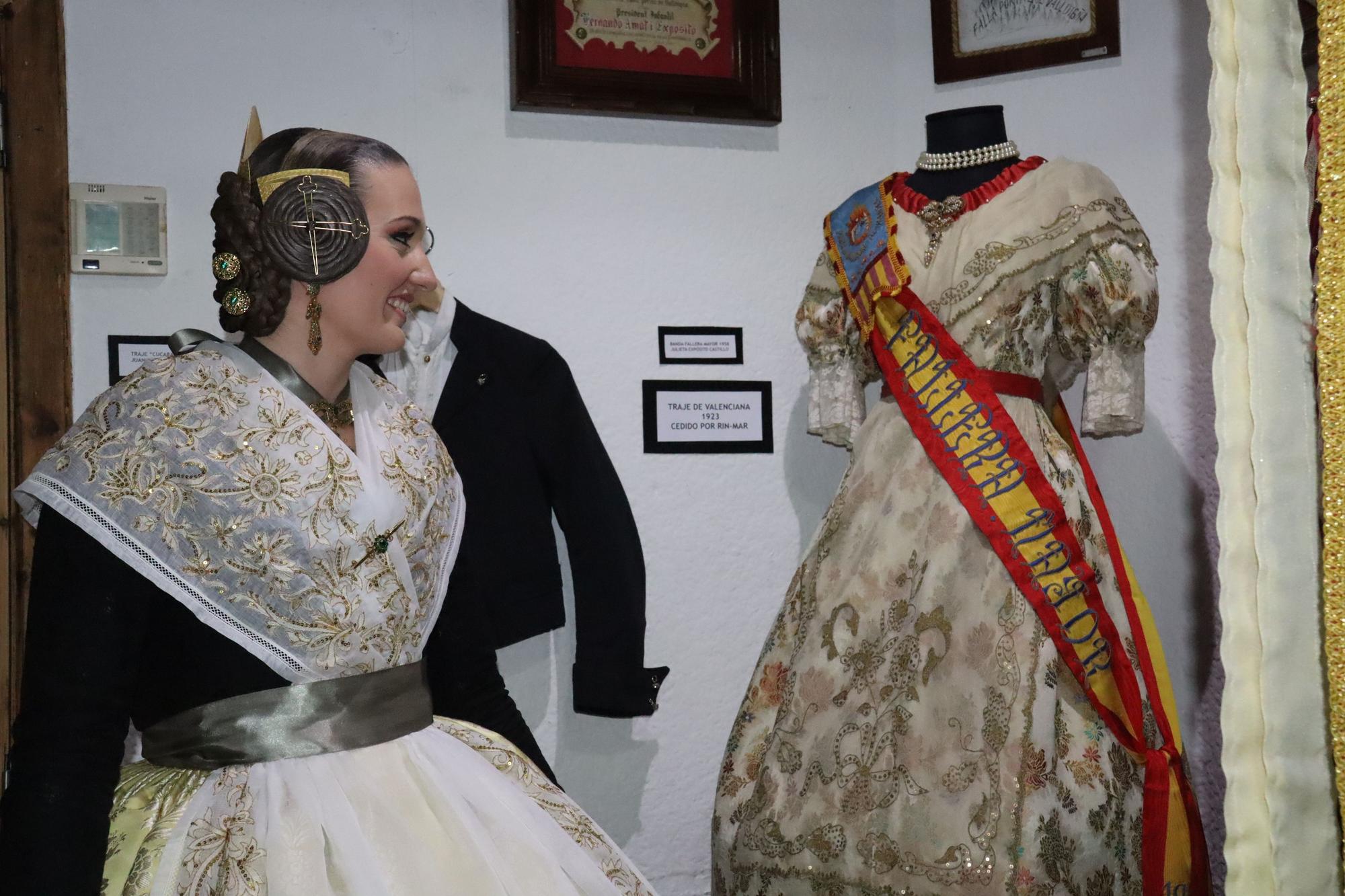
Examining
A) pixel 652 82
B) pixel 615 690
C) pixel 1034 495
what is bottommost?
pixel 615 690

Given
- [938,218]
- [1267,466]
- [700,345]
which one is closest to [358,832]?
[1267,466]

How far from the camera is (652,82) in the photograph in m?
2.36

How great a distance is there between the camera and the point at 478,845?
41.6 inches

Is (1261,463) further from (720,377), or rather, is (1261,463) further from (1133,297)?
(720,377)

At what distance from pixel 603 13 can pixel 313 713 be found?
1.63 metres

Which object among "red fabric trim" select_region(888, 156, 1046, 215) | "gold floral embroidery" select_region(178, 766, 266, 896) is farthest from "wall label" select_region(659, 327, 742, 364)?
"gold floral embroidery" select_region(178, 766, 266, 896)

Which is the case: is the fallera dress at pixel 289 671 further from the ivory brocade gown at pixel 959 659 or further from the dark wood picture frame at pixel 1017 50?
the dark wood picture frame at pixel 1017 50

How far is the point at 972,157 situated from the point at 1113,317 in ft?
1.17

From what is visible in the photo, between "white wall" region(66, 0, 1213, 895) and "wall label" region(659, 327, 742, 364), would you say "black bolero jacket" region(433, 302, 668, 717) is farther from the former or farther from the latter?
"wall label" region(659, 327, 742, 364)

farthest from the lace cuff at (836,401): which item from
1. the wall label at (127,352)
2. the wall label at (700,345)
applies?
the wall label at (127,352)

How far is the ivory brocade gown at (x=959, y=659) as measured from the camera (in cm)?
156

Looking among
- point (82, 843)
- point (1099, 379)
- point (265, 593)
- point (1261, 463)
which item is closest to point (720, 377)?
point (1099, 379)

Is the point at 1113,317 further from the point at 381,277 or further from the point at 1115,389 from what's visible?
the point at 381,277

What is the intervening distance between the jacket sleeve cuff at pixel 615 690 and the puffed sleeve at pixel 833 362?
0.54 m
